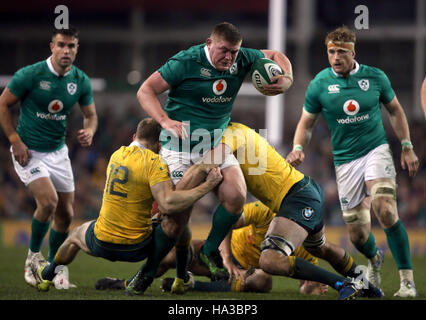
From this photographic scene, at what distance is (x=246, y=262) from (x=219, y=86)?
6.33 feet

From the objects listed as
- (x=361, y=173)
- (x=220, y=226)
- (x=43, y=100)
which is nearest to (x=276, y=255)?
(x=220, y=226)

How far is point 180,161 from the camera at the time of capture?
6.01 m

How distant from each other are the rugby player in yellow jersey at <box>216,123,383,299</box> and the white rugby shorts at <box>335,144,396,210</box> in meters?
0.64

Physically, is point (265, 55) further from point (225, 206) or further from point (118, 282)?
point (118, 282)

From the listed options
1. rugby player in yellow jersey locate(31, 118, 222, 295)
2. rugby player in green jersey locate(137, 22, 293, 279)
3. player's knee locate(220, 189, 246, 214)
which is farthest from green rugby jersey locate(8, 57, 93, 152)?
player's knee locate(220, 189, 246, 214)

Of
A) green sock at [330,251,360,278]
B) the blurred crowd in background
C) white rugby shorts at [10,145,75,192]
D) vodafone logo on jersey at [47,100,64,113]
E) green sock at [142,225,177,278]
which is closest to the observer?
green sock at [142,225,177,278]

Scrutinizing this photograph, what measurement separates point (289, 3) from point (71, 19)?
5916mm

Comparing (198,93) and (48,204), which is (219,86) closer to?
(198,93)

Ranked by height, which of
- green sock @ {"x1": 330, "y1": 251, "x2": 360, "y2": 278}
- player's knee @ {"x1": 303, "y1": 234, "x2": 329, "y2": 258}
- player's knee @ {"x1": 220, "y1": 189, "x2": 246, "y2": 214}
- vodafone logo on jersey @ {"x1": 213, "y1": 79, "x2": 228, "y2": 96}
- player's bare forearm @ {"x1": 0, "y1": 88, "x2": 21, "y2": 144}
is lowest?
green sock @ {"x1": 330, "y1": 251, "x2": 360, "y2": 278}

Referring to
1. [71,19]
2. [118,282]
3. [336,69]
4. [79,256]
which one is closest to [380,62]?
[71,19]

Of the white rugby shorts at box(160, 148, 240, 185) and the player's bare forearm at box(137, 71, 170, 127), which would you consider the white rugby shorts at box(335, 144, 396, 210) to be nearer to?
the white rugby shorts at box(160, 148, 240, 185)

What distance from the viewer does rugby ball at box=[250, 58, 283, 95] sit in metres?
5.82

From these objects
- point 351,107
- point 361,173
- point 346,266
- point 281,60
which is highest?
point 281,60

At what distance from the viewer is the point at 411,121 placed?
16453 mm
